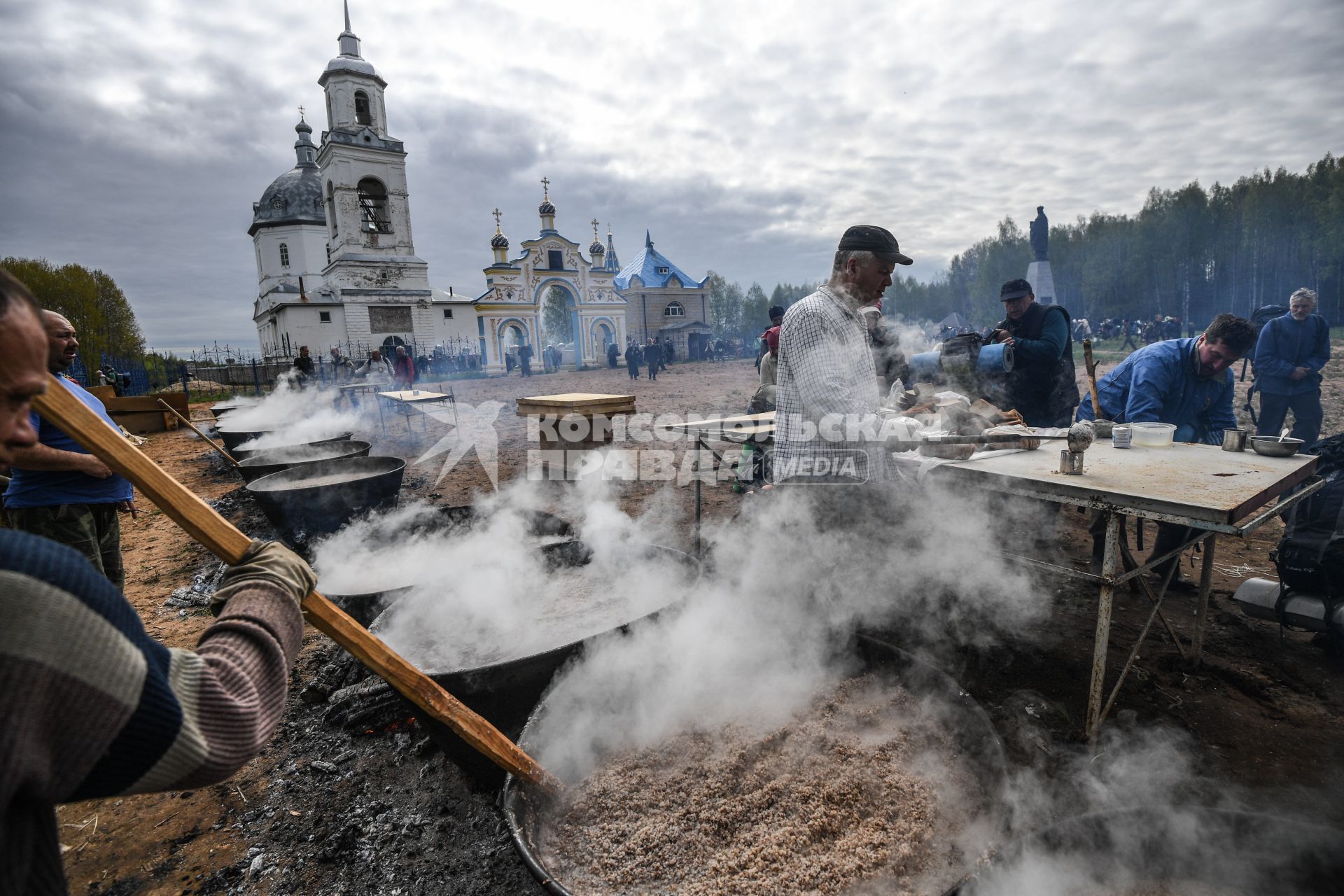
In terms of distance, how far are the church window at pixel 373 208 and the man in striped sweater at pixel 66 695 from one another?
33.0 m

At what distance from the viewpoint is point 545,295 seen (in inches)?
1454

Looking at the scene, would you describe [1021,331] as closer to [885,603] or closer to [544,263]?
[885,603]

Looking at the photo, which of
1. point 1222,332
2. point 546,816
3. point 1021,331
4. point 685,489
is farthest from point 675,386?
point 546,816

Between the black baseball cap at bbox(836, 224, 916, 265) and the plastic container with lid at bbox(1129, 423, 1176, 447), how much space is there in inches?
80.4

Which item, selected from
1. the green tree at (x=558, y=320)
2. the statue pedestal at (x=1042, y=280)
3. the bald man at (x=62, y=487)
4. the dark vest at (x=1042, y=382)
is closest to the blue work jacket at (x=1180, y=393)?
the dark vest at (x=1042, y=382)

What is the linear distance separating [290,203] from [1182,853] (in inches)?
1980

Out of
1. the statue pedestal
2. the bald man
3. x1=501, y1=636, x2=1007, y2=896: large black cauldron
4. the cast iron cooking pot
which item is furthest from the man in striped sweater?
the statue pedestal

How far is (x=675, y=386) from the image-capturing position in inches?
917

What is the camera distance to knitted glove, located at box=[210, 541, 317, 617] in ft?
4.26

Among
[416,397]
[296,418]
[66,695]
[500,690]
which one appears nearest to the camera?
[66,695]

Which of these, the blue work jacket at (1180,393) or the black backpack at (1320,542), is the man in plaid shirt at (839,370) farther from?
the black backpack at (1320,542)

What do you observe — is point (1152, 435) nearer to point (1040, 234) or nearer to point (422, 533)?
point (422, 533)

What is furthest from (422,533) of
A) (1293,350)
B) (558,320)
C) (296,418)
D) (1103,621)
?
(558,320)

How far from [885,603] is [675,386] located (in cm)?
2031
